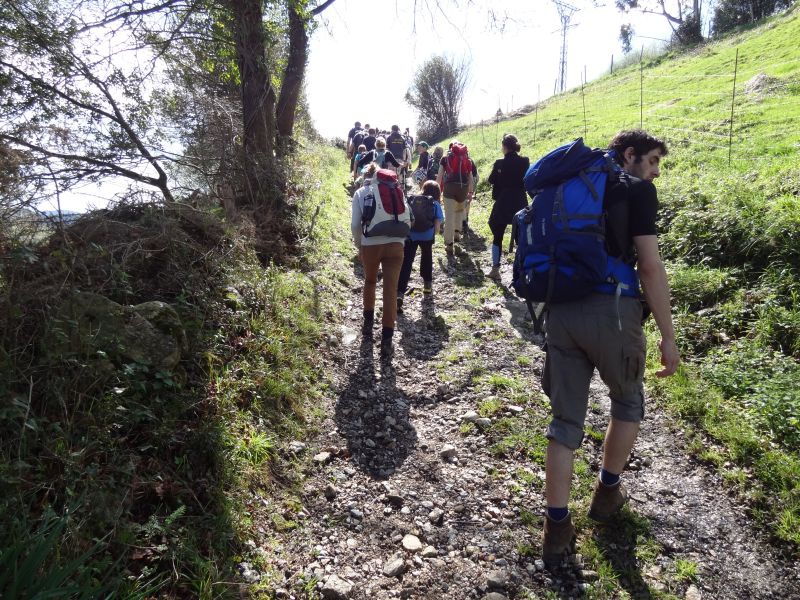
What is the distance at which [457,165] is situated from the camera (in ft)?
29.2

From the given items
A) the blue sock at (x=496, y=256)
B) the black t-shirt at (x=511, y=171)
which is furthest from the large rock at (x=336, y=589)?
the black t-shirt at (x=511, y=171)

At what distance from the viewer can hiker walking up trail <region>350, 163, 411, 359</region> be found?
526 cm

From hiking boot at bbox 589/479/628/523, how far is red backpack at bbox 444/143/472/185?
692cm

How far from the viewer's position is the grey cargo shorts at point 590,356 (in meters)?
2.56

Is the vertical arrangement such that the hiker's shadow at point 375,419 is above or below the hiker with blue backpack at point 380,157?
below

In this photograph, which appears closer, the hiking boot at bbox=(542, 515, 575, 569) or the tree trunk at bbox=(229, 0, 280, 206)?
the hiking boot at bbox=(542, 515, 575, 569)

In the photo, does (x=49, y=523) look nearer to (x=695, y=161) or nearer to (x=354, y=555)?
(x=354, y=555)

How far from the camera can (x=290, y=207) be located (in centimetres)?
779

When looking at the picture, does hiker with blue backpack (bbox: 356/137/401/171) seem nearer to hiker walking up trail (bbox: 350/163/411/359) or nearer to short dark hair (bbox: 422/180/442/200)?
short dark hair (bbox: 422/180/442/200)

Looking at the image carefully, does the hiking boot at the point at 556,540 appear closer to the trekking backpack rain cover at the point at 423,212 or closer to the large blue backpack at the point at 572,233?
the large blue backpack at the point at 572,233

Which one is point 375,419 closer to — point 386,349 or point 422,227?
point 386,349

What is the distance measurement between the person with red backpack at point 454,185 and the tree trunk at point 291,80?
3059 millimetres

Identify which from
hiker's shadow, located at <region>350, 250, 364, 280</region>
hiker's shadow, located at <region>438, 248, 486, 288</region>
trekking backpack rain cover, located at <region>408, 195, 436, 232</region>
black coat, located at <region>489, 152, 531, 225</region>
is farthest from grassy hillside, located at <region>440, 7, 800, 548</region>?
hiker's shadow, located at <region>350, 250, 364, 280</region>

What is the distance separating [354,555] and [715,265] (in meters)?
5.28
